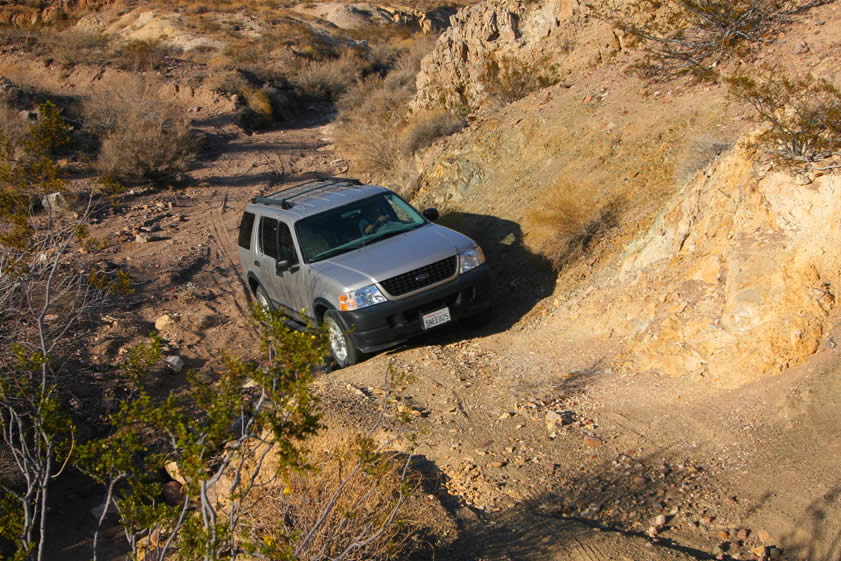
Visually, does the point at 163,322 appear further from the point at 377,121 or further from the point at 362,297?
the point at 377,121

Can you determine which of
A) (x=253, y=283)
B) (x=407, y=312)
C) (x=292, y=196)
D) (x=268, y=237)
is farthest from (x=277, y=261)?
A: (x=407, y=312)

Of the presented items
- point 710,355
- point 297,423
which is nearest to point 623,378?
point 710,355

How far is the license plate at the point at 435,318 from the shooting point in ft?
24.1

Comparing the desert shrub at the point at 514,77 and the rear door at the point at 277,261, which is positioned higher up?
the desert shrub at the point at 514,77

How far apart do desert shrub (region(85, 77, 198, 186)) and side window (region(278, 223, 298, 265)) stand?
1078 centimetres

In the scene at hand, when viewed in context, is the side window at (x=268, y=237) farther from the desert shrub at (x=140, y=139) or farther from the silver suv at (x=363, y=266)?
the desert shrub at (x=140, y=139)

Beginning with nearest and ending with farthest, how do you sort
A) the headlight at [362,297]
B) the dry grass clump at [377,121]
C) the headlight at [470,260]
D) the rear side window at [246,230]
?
1. the headlight at [362,297]
2. the headlight at [470,260]
3. the rear side window at [246,230]
4. the dry grass clump at [377,121]

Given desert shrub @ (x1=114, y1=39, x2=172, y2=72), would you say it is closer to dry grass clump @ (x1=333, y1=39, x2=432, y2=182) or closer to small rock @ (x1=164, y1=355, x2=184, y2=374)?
dry grass clump @ (x1=333, y1=39, x2=432, y2=182)

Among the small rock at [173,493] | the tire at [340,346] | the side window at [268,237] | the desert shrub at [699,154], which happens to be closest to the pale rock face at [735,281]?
the desert shrub at [699,154]

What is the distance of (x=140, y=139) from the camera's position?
18.3 m

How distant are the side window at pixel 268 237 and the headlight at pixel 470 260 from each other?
2.41 meters

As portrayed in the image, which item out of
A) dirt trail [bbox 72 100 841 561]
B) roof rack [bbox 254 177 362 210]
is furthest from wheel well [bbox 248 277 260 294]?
dirt trail [bbox 72 100 841 561]

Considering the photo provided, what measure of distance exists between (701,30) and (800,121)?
5.62m

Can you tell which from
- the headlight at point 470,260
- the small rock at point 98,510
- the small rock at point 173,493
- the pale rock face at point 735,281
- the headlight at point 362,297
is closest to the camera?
the pale rock face at point 735,281
